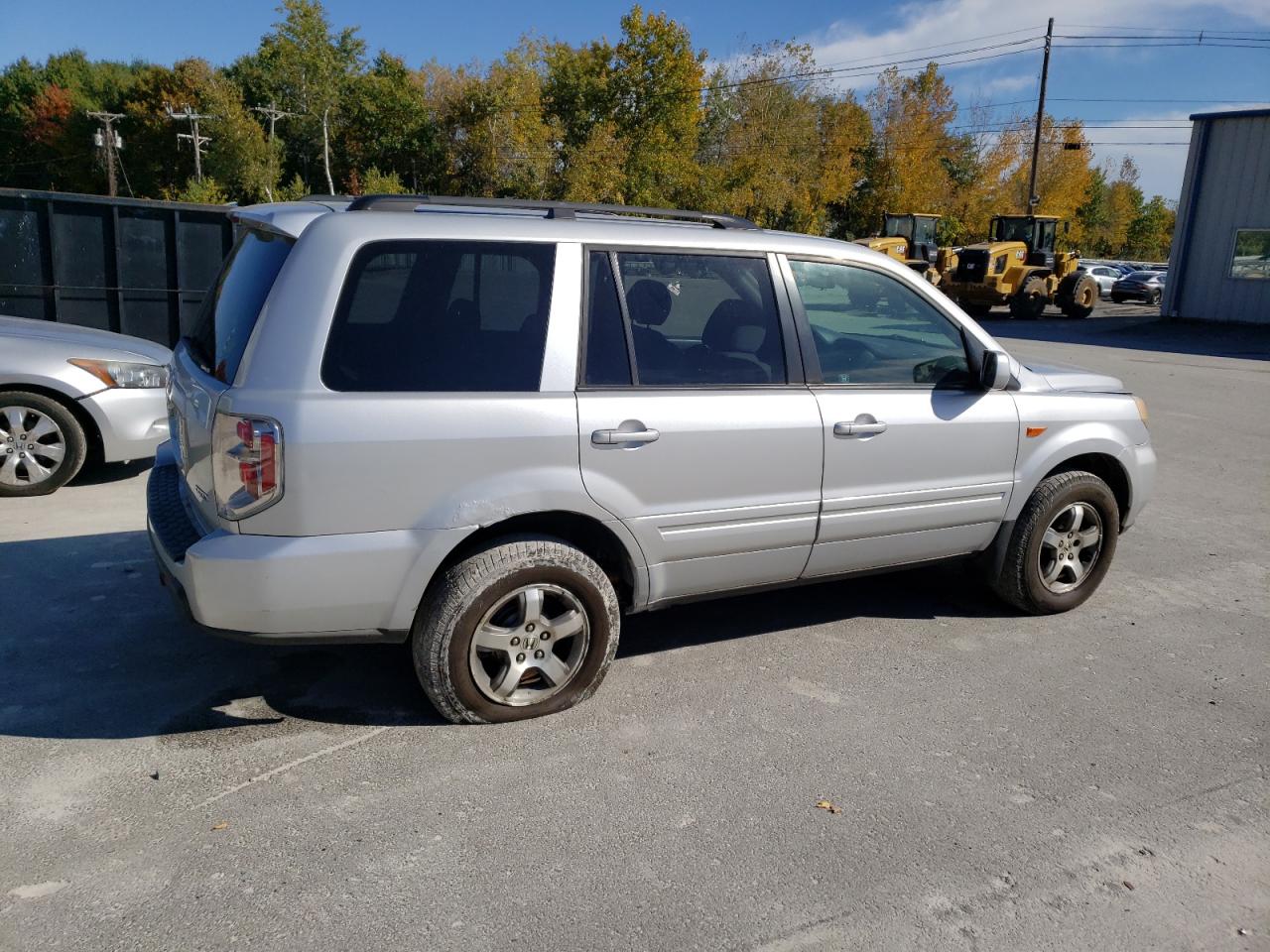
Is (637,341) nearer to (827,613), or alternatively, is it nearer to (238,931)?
(827,613)

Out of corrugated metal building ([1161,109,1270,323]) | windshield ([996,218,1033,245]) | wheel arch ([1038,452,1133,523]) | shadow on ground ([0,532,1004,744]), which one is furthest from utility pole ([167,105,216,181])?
wheel arch ([1038,452,1133,523])

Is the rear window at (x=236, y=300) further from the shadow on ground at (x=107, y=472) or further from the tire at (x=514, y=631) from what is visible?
the shadow on ground at (x=107, y=472)

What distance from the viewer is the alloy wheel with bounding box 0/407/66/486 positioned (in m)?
6.53

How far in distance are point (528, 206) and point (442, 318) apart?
0.68 metres

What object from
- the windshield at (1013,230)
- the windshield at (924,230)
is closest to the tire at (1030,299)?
the windshield at (1013,230)

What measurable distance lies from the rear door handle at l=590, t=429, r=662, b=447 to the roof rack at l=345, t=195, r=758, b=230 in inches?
33.3

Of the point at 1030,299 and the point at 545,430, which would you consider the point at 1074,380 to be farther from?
the point at 1030,299

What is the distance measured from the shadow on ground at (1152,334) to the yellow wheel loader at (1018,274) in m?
0.62

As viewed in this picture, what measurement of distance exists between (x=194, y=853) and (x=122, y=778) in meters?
0.58

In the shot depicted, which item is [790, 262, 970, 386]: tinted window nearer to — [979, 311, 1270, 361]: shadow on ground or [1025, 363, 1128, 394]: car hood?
[1025, 363, 1128, 394]: car hood

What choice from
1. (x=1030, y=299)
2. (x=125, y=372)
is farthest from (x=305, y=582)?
(x=1030, y=299)

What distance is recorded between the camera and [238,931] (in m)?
2.64

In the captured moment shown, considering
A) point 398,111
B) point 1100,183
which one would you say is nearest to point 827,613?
point 398,111

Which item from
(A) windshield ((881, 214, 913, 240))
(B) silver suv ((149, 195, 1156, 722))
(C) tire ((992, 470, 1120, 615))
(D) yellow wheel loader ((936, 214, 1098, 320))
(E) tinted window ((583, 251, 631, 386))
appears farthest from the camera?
(A) windshield ((881, 214, 913, 240))
